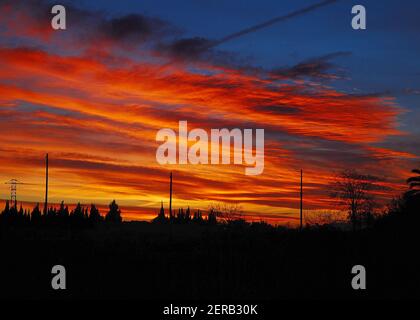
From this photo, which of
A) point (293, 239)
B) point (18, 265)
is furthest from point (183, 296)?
point (293, 239)

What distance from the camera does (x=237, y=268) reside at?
87.9ft

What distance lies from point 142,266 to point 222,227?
57.9ft

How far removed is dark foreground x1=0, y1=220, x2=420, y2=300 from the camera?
2350cm

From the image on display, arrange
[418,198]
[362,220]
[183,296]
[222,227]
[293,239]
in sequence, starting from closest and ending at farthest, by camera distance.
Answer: [183,296] < [293,239] < [418,198] < [222,227] < [362,220]

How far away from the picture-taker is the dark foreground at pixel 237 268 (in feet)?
77.1

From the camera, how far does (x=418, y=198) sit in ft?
136

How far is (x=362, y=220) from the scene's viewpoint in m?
56.2
